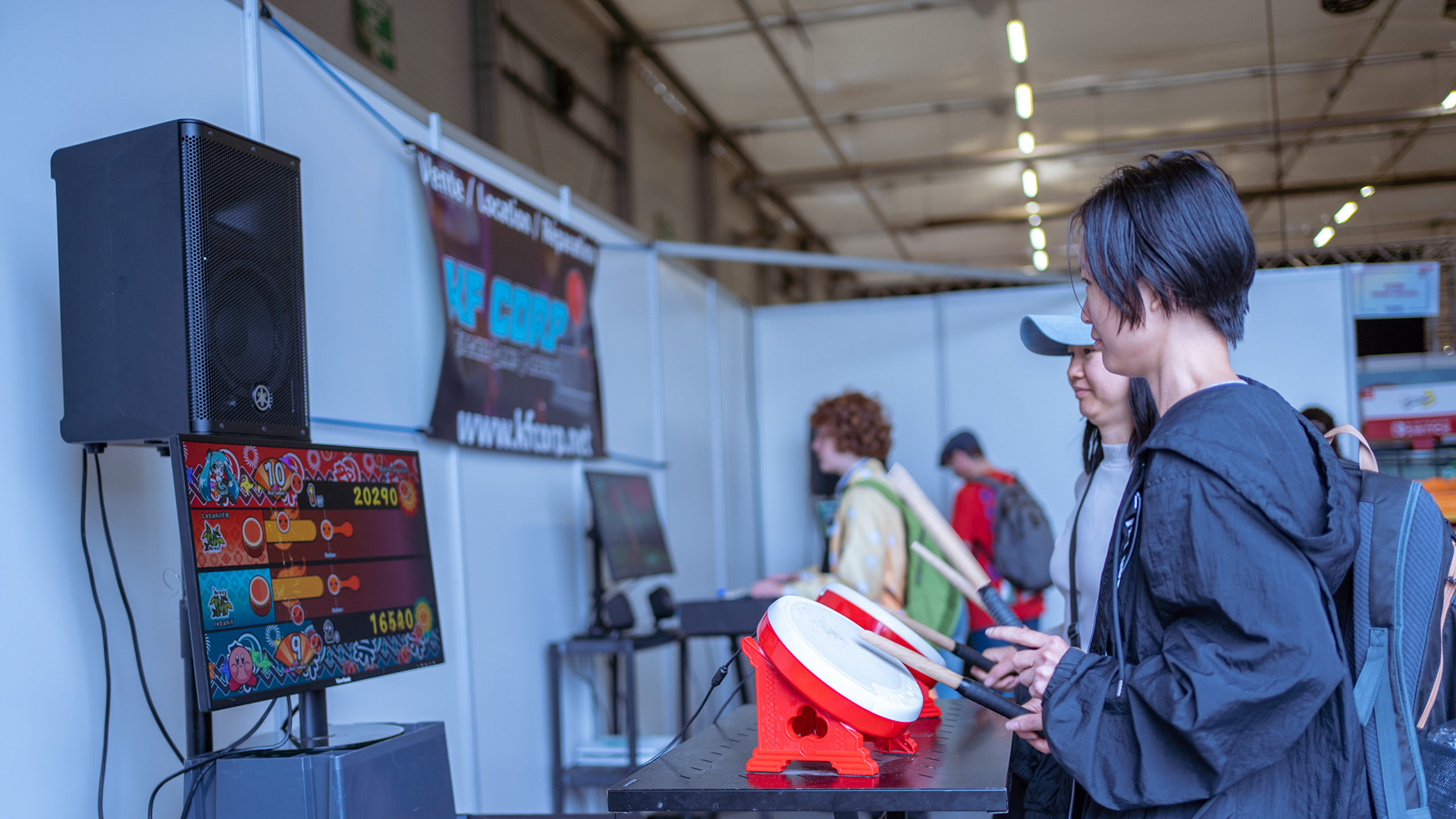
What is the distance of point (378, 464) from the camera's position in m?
Result: 2.09

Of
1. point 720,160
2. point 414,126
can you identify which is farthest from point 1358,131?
point 414,126

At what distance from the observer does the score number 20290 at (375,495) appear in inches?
79.1

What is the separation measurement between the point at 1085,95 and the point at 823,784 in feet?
22.4

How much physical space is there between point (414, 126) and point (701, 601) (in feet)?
5.69

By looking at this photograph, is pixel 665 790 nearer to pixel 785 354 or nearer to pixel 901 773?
pixel 901 773

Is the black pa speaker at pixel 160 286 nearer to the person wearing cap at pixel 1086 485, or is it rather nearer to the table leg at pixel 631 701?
the person wearing cap at pixel 1086 485

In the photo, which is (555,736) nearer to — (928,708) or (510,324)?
(510,324)

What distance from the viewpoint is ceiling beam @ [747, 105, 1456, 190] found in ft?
23.5

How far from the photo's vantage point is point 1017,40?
6332 mm

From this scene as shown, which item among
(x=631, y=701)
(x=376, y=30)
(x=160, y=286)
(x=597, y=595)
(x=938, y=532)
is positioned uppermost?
(x=376, y=30)

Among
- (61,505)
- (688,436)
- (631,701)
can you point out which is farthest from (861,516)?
(688,436)

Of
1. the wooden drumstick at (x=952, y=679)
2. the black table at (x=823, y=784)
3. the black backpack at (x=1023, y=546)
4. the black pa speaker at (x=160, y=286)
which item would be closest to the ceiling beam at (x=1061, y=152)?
the black backpack at (x=1023, y=546)

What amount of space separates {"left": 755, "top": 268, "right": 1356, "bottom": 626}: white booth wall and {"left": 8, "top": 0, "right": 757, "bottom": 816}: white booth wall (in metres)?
1.59

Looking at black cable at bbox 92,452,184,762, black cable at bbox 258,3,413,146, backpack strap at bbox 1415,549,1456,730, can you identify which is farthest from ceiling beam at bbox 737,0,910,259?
backpack strap at bbox 1415,549,1456,730
